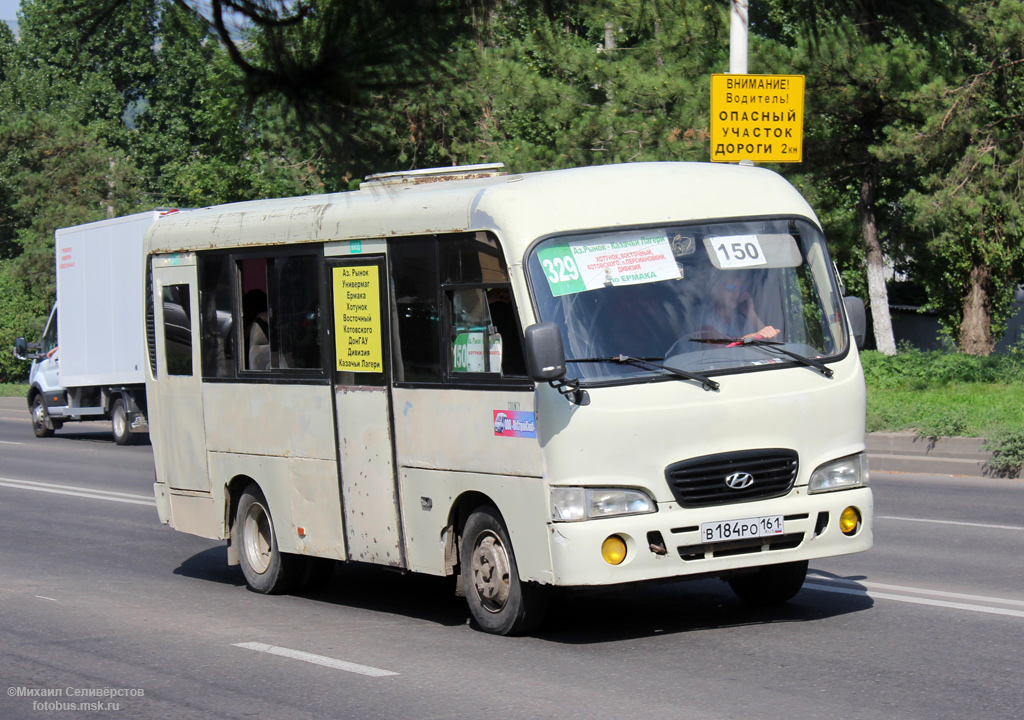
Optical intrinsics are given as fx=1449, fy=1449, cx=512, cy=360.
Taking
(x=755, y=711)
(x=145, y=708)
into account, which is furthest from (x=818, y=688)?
(x=145, y=708)

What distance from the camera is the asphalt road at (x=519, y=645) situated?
6398 mm

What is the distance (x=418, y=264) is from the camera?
853 centimetres

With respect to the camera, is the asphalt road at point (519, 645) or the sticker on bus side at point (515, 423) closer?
the asphalt road at point (519, 645)

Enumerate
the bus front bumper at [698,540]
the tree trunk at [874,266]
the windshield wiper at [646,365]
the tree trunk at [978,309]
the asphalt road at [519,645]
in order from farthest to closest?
the tree trunk at [978,309], the tree trunk at [874,266], the windshield wiper at [646,365], the bus front bumper at [698,540], the asphalt road at [519,645]

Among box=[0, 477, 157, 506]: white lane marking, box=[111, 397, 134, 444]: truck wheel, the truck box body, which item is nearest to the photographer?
box=[0, 477, 157, 506]: white lane marking

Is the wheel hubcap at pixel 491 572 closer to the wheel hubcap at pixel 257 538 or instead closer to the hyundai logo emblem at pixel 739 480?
the hyundai logo emblem at pixel 739 480

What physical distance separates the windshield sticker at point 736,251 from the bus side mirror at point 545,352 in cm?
124

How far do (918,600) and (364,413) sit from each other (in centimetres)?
352

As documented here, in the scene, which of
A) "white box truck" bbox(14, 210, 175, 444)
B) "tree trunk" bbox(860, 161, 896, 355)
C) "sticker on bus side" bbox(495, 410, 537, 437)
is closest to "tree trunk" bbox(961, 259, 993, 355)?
"tree trunk" bbox(860, 161, 896, 355)

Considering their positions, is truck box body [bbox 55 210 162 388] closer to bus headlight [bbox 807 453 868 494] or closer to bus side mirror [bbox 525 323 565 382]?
bus side mirror [bbox 525 323 565 382]

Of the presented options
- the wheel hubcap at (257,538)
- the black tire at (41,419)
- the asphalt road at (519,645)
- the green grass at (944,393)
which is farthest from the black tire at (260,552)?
the black tire at (41,419)

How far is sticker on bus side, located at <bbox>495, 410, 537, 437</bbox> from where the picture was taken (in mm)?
7619

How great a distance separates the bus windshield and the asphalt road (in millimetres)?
1506

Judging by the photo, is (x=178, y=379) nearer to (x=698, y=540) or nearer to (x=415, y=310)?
(x=415, y=310)
